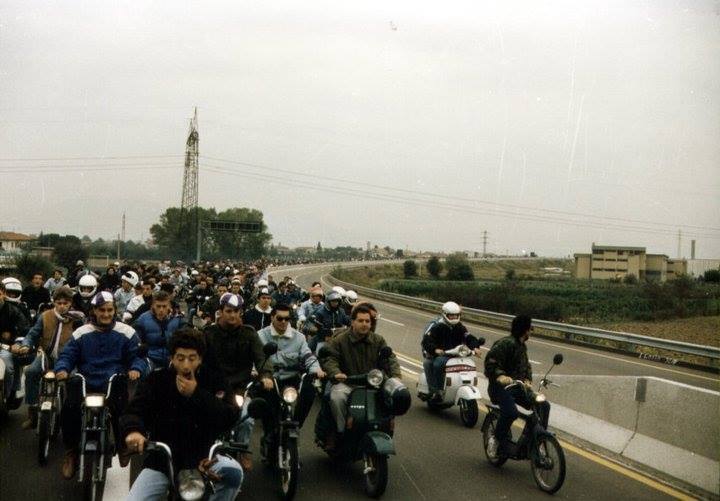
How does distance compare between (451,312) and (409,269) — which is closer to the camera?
(451,312)

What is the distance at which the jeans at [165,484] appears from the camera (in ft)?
15.2

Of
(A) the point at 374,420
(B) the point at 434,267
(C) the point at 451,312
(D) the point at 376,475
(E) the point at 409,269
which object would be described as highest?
(C) the point at 451,312

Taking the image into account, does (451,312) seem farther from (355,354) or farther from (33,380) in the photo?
(33,380)

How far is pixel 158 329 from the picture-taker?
386 inches

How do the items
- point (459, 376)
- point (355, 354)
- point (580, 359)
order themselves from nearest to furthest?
1. point (355, 354)
2. point (459, 376)
3. point (580, 359)

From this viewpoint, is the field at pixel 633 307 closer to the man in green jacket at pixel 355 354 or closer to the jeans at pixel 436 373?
the jeans at pixel 436 373

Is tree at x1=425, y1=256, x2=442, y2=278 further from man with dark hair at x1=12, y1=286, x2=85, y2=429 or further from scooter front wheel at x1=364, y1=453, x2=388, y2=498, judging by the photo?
scooter front wheel at x1=364, y1=453, x2=388, y2=498

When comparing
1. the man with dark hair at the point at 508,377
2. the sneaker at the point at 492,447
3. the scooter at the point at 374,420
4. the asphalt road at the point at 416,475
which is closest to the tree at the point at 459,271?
the asphalt road at the point at 416,475

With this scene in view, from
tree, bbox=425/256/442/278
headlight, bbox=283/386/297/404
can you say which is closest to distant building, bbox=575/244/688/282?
tree, bbox=425/256/442/278

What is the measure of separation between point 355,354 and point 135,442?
3679mm

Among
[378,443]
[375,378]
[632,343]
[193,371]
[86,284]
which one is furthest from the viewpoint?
[632,343]

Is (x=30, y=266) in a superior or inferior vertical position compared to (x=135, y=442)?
inferior

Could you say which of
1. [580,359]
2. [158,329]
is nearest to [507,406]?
[158,329]

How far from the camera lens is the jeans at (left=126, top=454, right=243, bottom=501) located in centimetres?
462
